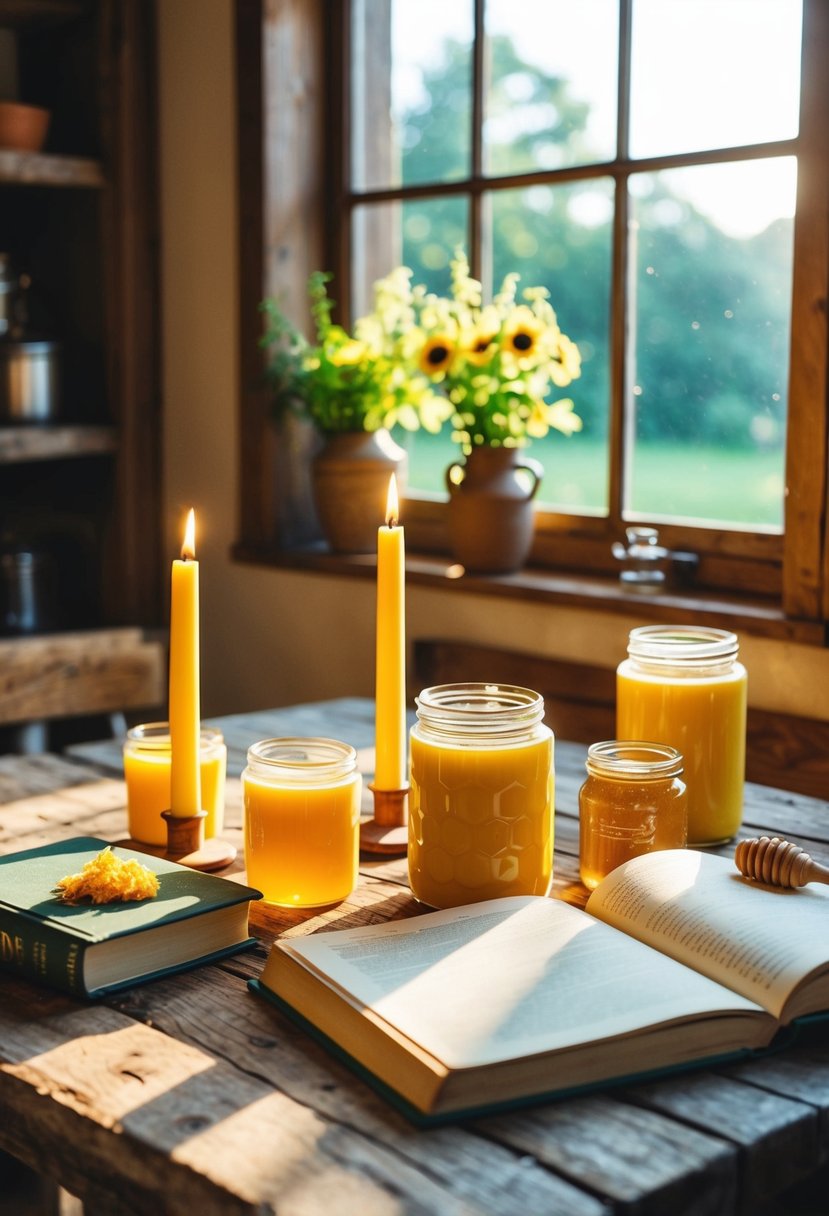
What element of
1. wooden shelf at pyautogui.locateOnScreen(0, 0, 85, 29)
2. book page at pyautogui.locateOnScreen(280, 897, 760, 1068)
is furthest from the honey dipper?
wooden shelf at pyautogui.locateOnScreen(0, 0, 85, 29)

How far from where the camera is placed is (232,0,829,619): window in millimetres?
1940

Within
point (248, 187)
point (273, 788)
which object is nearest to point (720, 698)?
point (273, 788)

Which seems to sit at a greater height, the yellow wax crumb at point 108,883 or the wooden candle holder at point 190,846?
the yellow wax crumb at point 108,883

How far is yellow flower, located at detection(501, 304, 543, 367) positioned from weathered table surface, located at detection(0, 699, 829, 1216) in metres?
1.42

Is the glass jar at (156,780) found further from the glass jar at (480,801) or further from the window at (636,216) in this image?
the window at (636,216)

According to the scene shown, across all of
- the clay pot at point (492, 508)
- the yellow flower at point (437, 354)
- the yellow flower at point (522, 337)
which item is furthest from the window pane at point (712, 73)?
the clay pot at point (492, 508)

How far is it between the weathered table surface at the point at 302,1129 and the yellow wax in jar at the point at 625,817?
27 centimetres

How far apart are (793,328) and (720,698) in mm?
785

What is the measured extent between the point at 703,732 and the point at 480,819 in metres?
0.29

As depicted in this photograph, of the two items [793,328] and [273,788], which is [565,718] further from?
[273,788]

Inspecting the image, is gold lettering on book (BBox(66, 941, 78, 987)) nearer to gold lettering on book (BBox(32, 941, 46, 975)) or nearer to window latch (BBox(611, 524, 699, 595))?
gold lettering on book (BBox(32, 941, 46, 975))

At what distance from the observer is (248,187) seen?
2.63m

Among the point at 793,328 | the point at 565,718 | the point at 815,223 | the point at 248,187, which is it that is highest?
the point at 248,187

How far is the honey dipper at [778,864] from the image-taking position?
1023 millimetres
